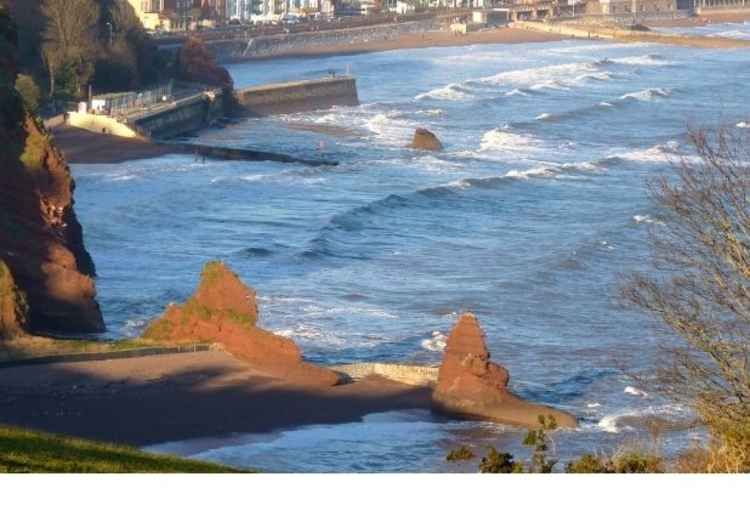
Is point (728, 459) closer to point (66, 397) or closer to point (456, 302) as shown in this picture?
point (66, 397)

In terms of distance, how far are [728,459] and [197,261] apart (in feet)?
75.3

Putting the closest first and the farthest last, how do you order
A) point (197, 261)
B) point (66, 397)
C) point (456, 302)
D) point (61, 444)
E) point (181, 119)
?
point (61, 444)
point (66, 397)
point (456, 302)
point (197, 261)
point (181, 119)

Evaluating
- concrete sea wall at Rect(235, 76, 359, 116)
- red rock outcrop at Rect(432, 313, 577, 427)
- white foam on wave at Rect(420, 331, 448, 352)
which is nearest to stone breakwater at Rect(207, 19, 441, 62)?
concrete sea wall at Rect(235, 76, 359, 116)

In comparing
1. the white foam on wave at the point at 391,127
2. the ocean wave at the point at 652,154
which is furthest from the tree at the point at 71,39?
the ocean wave at the point at 652,154

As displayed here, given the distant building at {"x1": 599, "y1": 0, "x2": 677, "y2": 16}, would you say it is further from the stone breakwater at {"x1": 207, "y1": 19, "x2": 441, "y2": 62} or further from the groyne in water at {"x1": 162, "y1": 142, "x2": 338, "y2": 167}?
the groyne in water at {"x1": 162, "y1": 142, "x2": 338, "y2": 167}

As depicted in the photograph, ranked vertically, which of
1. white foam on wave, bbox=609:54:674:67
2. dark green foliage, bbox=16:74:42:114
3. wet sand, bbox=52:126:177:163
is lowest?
white foam on wave, bbox=609:54:674:67

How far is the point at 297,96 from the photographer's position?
68062mm

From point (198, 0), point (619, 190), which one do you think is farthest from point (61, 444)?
point (198, 0)

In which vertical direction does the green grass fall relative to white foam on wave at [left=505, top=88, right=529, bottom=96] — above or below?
above

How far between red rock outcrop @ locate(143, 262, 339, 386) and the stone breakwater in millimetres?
62581

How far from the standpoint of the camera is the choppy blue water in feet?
A: 72.7

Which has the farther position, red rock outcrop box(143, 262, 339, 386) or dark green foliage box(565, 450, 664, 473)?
red rock outcrop box(143, 262, 339, 386)

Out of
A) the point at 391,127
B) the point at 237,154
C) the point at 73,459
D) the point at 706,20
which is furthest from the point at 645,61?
the point at 73,459

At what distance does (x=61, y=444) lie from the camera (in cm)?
1399
